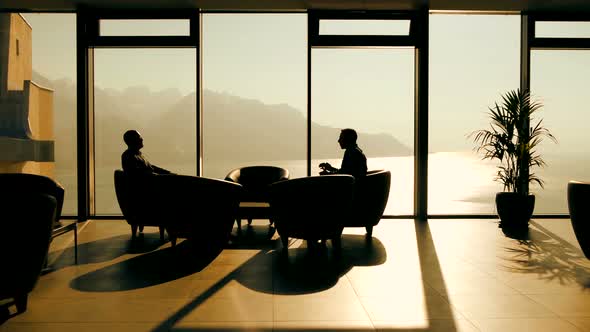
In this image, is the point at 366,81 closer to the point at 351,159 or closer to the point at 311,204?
the point at 351,159

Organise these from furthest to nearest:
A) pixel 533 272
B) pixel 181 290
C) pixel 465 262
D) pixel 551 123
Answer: pixel 551 123 → pixel 465 262 → pixel 533 272 → pixel 181 290

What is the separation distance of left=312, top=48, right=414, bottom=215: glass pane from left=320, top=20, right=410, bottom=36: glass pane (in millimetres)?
265

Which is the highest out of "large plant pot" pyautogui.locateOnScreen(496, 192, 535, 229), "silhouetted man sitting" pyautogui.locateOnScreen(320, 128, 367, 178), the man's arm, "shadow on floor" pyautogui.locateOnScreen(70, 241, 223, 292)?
"silhouetted man sitting" pyautogui.locateOnScreen(320, 128, 367, 178)

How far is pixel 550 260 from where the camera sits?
4.65m

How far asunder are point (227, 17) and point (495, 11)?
13.2 feet

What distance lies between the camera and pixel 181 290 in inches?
140

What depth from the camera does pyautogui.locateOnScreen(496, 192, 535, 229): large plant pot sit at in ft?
21.5

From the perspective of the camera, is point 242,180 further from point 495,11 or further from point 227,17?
point 495,11

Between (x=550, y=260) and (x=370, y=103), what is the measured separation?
388cm

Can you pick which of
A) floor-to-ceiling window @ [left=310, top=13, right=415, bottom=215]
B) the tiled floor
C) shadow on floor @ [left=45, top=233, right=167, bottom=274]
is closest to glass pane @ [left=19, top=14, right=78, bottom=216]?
the tiled floor

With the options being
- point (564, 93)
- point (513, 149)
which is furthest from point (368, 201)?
Answer: point (564, 93)

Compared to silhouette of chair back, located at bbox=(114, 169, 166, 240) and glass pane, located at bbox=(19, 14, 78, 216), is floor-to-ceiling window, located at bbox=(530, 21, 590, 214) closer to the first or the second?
silhouette of chair back, located at bbox=(114, 169, 166, 240)

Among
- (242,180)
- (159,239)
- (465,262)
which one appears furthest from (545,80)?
(159,239)

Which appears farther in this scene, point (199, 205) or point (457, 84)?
point (457, 84)
